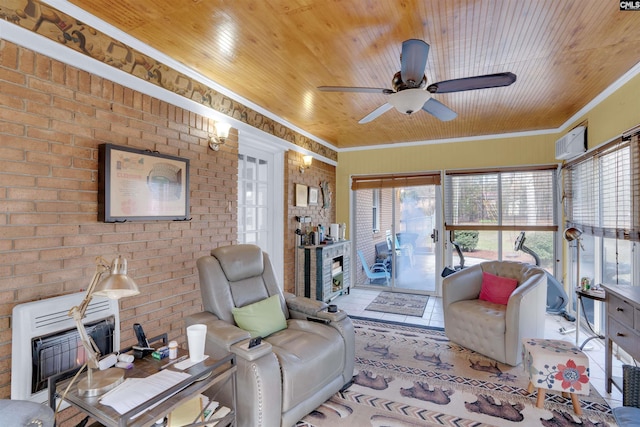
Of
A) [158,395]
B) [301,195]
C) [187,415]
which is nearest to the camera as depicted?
[158,395]

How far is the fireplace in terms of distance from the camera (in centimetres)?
155

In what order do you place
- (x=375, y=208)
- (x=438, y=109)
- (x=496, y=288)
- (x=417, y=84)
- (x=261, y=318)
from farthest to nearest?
(x=375, y=208) → (x=496, y=288) → (x=438, y=109) → (x=261, y=318) → (x=417, y=84)

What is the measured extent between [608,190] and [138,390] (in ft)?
14.1

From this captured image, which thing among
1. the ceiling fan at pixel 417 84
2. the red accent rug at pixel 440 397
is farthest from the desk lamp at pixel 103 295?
the ceiling fan at pixel 417 84

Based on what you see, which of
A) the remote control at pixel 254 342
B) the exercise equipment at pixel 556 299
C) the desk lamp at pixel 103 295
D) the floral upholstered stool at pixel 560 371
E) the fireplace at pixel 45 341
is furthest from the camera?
the exercise equipment at pixel 556 299

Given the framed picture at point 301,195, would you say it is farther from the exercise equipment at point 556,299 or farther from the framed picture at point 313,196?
the exercise equipment at point 556,299

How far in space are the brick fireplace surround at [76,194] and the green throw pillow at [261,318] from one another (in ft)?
2.47

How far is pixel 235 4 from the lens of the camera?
6.07 feet

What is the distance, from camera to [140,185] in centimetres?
231

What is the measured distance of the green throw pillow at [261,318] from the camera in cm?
226

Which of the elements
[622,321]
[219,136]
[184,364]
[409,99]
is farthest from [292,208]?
[622,321]

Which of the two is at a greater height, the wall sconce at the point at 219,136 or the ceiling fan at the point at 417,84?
the ceiling fan at the point at 417,84

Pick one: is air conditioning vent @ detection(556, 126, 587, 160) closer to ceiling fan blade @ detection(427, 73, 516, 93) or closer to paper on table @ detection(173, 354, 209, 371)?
ceiling fan blade @ detection(427, 73, 516, 93)

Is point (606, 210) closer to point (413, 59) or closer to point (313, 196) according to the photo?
point (413, 59)
